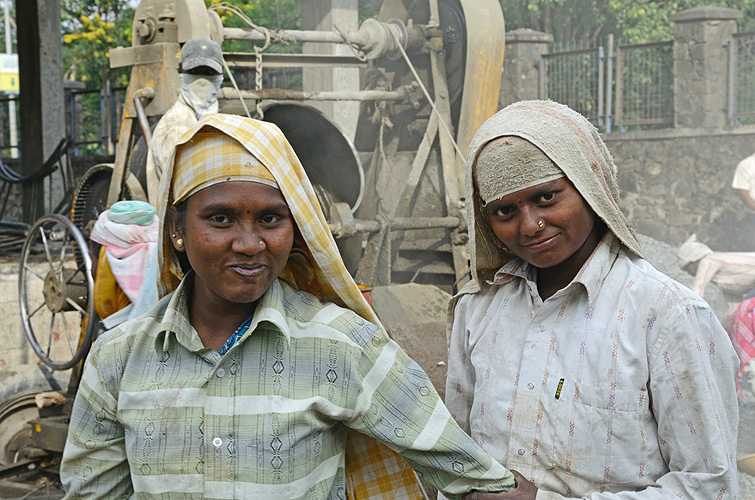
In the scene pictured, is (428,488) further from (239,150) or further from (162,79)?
(162,79)

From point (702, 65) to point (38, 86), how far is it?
883 centimetres

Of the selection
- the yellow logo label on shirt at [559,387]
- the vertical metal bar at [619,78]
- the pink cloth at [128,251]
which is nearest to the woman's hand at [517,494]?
the yellow logo label on shirt at [559,387]

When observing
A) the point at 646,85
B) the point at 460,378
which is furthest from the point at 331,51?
the point at 460,378

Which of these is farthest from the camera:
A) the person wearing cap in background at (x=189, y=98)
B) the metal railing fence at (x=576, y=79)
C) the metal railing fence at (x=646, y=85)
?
the metal railing fence at (x=576, y=79)

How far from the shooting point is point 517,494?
1.48 meters

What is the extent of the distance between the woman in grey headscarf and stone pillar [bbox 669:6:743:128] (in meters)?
10.8

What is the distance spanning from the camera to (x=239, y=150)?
1.44m

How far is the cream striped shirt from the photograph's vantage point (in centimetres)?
144

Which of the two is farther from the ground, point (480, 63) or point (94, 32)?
point (94, 32)

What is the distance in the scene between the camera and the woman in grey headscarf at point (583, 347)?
1.46m

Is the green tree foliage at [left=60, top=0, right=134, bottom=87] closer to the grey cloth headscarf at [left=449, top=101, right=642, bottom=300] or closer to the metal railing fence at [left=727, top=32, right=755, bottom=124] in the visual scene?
the metal railing fence at [left=727, top=32, right=755, bottom=124]

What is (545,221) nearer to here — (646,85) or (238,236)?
(238,236)

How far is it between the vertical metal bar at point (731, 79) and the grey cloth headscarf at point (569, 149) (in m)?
10.7

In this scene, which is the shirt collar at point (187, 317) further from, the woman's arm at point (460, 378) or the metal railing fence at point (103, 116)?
the metal railing fence at point (103, 116)
